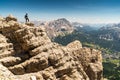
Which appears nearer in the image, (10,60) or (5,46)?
(10,60)

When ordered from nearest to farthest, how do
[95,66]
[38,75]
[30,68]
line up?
[38,75] → [30,68] → [95,66]

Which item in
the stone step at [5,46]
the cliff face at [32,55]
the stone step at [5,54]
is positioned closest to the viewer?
the stone step at [5,54]

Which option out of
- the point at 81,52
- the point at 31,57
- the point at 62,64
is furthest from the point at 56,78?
the point at 81,52

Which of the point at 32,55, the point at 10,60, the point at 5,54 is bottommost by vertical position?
the point at 10,60

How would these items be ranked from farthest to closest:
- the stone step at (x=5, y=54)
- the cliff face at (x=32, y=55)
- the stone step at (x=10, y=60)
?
the cliff face at (x=32, y=55)
the stone step at (x=5, y=54)
the stone step at (x=10, y=60)

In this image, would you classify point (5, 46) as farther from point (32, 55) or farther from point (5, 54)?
point (32, 55)

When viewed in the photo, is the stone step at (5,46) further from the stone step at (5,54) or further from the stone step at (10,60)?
the stone step at (10,60)

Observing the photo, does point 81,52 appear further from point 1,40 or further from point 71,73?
point 1,40

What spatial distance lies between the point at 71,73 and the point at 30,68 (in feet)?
45.8

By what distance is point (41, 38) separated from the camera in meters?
76.1

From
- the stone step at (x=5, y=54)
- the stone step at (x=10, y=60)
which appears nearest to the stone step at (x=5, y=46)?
the stone step at (x=5, y=54)

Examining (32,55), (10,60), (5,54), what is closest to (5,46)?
(5,54)

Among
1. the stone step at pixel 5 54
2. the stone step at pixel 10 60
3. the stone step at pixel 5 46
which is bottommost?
the stone step at pixel 10 60

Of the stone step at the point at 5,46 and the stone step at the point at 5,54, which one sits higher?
the stone step at the point at 5,46
